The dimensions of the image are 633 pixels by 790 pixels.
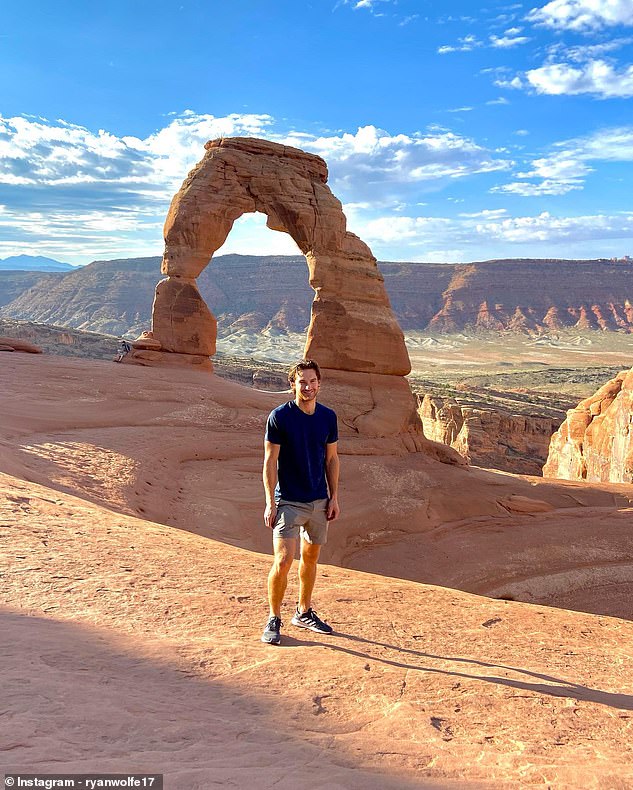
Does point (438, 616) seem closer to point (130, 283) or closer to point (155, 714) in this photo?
point (155, 714)

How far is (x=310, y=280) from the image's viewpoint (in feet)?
61.5

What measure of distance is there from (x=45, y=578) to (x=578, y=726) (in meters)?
4.03

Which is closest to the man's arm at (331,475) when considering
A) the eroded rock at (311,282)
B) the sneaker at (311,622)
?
the sneaker at (311,622)

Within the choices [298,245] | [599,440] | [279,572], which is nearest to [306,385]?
[279,572]

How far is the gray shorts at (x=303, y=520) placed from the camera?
466 cm

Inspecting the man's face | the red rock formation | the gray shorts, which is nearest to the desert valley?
the red rock formation

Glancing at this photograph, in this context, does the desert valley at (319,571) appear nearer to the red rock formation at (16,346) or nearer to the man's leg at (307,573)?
the red rock formation at (16,346)

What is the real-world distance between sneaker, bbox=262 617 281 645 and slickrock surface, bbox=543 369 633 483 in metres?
18.3

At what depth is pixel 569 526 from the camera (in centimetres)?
1412

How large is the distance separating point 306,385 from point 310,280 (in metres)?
14.5

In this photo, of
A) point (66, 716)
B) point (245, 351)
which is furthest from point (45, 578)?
point (245, 351)

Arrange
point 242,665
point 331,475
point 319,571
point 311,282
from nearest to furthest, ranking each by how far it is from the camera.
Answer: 1. point 242,665
2. point 331,475
3. point 319,571
4. point 311,282

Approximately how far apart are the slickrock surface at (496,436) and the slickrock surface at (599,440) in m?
2.25

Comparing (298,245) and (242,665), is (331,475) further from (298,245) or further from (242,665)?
(298,245)
